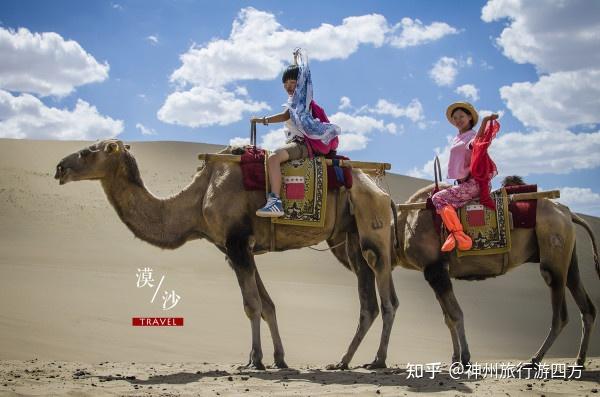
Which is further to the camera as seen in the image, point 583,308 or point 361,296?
point 361,296

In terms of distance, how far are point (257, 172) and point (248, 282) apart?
131cm

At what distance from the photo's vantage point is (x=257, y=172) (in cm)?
811

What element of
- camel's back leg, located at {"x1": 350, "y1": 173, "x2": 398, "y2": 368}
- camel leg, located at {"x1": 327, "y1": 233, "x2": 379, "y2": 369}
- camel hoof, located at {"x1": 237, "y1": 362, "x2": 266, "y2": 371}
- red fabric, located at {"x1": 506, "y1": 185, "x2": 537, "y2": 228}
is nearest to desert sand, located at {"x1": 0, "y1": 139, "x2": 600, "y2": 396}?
camel hoof, located at {"x1": 237, "y1": 362, "x2": 266, "y2": 371}

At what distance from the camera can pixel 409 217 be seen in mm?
8695

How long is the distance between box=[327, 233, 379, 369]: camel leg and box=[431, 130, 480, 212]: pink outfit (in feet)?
3.83

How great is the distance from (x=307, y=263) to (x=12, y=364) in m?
15.4

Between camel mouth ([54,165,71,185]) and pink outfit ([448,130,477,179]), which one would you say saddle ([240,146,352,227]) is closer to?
pink outfit ([448,130,477,179])

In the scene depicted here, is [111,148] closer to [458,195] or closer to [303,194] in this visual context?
[303,194]

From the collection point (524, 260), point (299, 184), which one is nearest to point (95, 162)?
point (299, 184)

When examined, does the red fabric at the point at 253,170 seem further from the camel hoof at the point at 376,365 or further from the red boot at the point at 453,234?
the camel hoof at the point at 376,365

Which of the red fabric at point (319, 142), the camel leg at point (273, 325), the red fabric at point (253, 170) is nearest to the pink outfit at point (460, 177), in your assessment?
the red fabric at point (319, 142)

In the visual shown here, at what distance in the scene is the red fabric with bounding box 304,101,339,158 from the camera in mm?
8398

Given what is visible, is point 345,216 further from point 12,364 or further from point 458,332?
point 12,364

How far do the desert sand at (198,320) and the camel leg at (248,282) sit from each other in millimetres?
394
